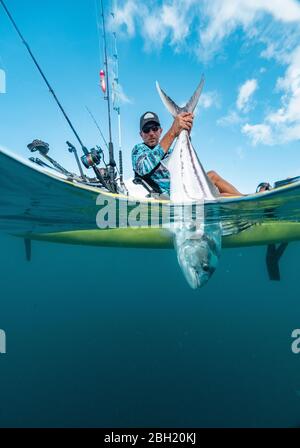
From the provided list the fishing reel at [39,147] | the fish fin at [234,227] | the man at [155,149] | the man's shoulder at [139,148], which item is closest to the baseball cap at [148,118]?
the man at [155,149]

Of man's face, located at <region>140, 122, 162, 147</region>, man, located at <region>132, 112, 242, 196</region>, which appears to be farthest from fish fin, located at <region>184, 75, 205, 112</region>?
man's face, located at <region>140, 122, 162, 147</region>

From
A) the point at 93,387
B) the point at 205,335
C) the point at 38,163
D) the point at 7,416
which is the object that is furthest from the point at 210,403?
the point at 205,335

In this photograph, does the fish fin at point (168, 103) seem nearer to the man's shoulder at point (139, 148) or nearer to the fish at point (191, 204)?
the fish at point (191, 204)

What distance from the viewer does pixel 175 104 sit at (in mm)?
4969

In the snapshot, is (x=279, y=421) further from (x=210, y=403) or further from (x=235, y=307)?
(x=235, y=307)

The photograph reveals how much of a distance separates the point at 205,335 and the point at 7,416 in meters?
15.9

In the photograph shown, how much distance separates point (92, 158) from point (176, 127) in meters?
1.50

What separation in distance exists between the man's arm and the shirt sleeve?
5.0 inches

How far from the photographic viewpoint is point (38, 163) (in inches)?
162

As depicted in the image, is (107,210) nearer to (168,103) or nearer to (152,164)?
(152,164)

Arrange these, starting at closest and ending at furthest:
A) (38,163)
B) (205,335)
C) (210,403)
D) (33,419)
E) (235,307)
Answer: (38,163)
(33,419)
(210,403)
(205,335)
(235,307)

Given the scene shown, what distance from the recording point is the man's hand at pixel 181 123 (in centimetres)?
433

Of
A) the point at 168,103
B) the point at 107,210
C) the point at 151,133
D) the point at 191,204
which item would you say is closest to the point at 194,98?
the point at 168,103

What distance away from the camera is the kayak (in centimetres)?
463
